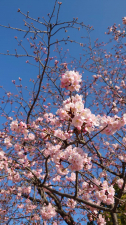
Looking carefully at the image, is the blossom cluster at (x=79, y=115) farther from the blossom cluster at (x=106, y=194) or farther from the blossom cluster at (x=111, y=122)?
the blossom cluster at (x=106, y=194)

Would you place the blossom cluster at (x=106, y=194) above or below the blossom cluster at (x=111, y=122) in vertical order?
below

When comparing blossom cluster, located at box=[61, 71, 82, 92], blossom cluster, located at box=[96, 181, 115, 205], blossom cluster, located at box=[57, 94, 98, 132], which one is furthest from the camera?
blossom cluster, located at box=[96, 181, 115, 205]

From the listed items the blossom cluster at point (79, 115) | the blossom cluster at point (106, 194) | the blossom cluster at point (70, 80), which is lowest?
the blossom cluster at point (106, 194)

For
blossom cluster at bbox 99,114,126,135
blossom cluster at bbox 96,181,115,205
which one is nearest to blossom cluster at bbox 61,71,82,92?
blossom cluster at bbox 99,114,126,135

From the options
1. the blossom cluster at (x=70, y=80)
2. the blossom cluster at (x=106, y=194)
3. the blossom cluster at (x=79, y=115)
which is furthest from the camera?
the blossom cluster at (x=106, y=194)

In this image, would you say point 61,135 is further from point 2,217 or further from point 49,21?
point 2,217

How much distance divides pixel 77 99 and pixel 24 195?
503 cm

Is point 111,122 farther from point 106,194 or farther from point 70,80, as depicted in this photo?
point 106,194

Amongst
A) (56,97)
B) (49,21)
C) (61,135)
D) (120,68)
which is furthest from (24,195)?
(120,68)

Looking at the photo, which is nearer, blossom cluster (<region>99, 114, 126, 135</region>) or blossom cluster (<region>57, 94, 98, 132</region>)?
blossom cluster (<region>57, 94, 98, 132</region>)

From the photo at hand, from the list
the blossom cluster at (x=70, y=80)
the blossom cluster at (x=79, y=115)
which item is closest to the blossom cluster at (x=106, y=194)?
the blossom cluster at (x=79, y=115)

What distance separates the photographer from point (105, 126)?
1972 millimetres

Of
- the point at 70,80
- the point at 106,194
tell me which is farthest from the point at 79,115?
the point at 106,194

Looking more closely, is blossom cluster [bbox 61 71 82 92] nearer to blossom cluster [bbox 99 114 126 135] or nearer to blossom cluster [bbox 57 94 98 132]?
blossom cluster [bbox 57 94 98 132]
